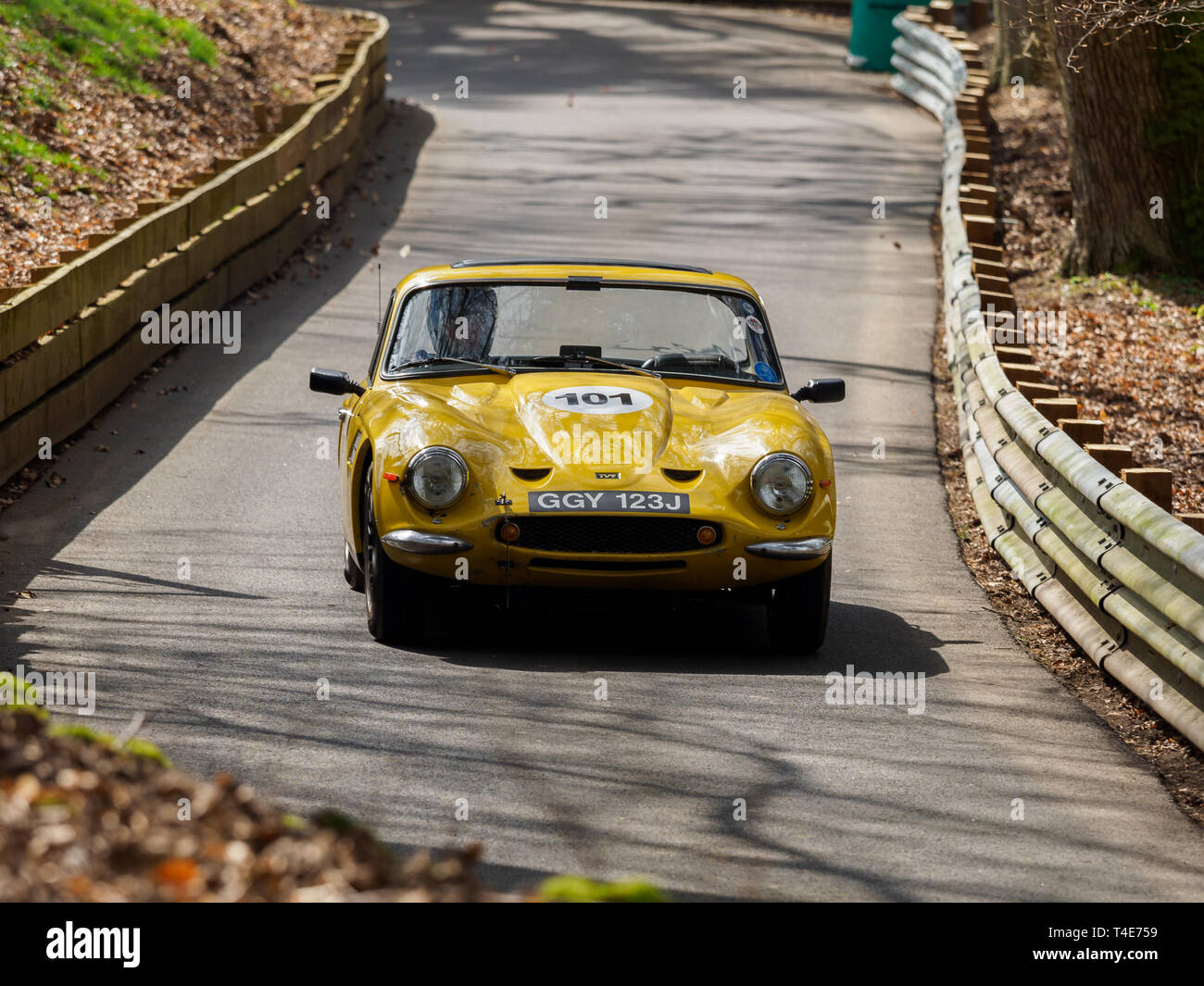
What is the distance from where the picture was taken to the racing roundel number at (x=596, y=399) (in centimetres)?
799

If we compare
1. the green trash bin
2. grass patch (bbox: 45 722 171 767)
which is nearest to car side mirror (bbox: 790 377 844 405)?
grass patch (bbox: 45 722 171 767)

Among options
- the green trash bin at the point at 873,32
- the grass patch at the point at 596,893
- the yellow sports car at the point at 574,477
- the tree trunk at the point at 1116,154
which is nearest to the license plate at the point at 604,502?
the yellow sports car at the point at 574,477

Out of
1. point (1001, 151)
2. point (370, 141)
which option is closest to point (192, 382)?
point (370, 141)

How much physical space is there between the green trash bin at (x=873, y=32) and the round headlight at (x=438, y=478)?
26.2 meters

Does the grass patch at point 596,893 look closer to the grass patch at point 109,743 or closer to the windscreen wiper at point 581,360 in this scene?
the grass patch at point 109,743

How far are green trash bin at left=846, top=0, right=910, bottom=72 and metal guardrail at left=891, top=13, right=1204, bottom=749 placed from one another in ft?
65.1

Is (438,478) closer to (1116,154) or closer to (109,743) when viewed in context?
(109,743)

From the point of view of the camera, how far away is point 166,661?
7.31 meters

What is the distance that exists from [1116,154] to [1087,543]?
31.2ft

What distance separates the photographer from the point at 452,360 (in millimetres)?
8539

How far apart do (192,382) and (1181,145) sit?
31.0ft

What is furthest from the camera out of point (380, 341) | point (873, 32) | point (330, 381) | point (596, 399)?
point (873, 32)

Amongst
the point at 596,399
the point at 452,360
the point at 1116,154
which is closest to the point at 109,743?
the point at 596,399

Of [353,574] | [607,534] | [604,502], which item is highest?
[604,502]
